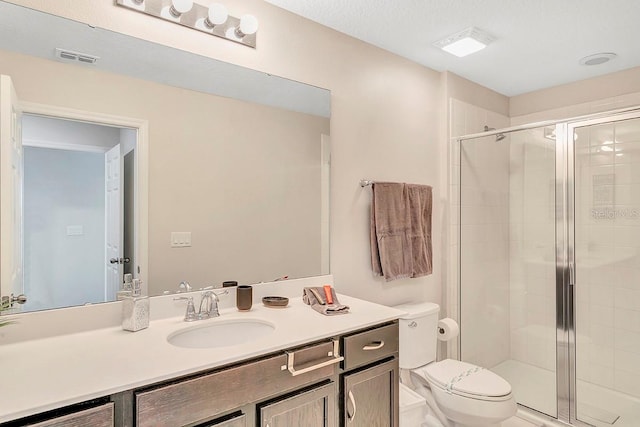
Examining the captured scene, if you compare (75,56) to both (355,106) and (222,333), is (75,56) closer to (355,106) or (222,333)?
(222,333)

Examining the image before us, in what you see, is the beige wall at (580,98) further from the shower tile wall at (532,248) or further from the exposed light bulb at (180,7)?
the exposed light bulb at (180,7)

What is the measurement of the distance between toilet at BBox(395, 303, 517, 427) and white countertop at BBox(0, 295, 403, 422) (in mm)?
765

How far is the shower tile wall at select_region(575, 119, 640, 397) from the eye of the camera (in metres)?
2.43

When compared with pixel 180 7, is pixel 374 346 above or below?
below

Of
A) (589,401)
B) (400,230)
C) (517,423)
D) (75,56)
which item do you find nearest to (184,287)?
(75,56)

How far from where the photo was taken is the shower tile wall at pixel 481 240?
2883 mm

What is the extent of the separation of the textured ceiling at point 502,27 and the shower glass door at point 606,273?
0.54m

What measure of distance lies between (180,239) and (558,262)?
237 centimetres

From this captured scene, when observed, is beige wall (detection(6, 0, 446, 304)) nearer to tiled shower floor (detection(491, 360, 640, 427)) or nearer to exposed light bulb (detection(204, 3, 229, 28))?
exposed light bulb (detection(204, 3, 229, 28))

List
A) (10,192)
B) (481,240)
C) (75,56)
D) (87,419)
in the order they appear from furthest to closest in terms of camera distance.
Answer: (481,240) < (75,56) < (10,192) < (87,419)

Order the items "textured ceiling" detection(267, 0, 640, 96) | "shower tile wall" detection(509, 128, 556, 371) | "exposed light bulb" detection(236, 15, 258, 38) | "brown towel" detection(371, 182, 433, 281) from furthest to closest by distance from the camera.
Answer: "shower tile wall" detection(509, 128, 556, 371) < "brown towel" detection(371, 182, 433, 281) < "textured ceiling" detection(267, 0, 640, 96) < "exposed light bulb" detection(236, 15, 258, 38)

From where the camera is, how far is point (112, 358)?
1.15 metres

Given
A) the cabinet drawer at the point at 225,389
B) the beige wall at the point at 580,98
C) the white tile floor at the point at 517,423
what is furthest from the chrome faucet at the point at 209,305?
the beige wall at the point at 580,98

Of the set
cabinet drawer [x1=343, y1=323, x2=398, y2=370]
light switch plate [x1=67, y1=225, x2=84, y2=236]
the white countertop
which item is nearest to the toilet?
cabinet drawer [x1=343, y1=323, x2=398, y2=370]
